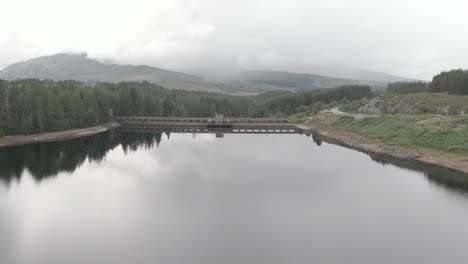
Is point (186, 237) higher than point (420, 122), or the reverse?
point (420, 122)

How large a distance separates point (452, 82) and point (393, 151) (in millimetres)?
81806

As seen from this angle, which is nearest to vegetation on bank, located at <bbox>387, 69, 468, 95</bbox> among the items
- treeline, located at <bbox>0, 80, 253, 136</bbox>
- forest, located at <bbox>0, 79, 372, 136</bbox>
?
forest, located at <bbox>0, 79, 372, 136</bbox>

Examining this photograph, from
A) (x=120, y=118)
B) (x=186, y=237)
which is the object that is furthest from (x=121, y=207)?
(x=120, y=118)

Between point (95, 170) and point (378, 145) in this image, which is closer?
point (95, 170)

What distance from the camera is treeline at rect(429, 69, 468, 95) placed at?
128812mm

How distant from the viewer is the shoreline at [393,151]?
62.0 meters

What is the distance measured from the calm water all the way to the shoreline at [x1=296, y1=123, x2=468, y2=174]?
3.97 m

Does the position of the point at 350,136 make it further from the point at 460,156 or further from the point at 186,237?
the point at 186,237

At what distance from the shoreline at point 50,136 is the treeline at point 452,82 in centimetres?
12938

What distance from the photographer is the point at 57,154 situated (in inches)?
2852

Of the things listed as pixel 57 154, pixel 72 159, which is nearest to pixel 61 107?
pixel 57 154

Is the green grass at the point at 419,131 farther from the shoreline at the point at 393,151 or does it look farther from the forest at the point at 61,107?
the forest at the point at 61,107

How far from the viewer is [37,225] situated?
33.1 metres

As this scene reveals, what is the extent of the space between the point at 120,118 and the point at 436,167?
11302cm
